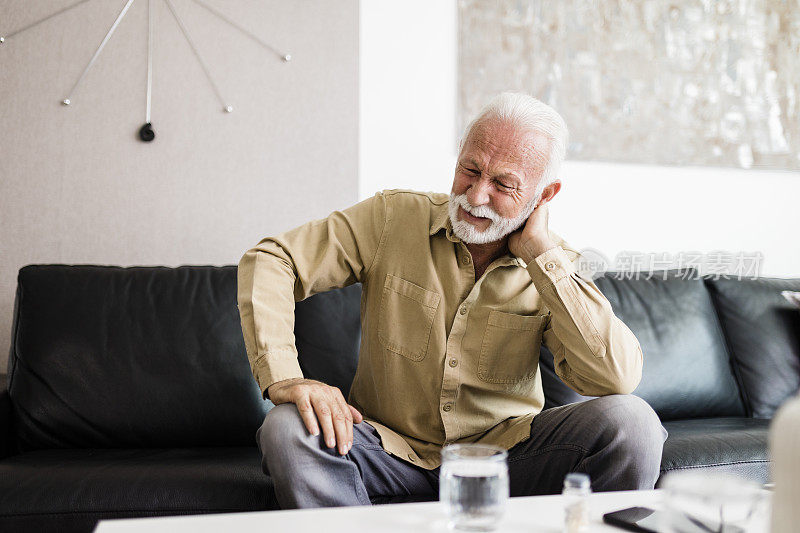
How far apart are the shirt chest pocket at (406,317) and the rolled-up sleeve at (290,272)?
10 centimetres

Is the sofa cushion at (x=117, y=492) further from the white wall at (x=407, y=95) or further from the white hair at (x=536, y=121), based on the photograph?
the white wall at (x=407, y=95)

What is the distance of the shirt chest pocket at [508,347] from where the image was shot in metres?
1.50

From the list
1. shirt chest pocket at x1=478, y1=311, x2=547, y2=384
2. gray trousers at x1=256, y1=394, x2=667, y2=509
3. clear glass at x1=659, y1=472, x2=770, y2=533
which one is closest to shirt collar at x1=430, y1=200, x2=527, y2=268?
shirt chest pocket at x1=478, y1=311, x2=547, y2=384

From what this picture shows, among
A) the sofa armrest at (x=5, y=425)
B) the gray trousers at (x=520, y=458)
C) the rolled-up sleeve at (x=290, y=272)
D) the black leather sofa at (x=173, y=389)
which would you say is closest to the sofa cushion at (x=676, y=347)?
the black leather sofa at (x=173, y=389)

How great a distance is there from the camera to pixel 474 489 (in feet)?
2.83

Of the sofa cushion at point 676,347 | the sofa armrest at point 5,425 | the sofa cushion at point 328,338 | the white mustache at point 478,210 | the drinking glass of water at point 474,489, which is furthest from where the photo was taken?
the sofa cushion at point 676,347

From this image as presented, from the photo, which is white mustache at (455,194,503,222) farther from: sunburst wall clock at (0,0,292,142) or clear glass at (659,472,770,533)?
sunburst wall clock at (0,0,292,142)

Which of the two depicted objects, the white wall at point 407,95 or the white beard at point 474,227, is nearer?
the white beard at point 474,227

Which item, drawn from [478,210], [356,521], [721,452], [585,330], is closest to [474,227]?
[478,210]

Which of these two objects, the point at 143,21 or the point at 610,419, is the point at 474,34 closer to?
the point at 143,21

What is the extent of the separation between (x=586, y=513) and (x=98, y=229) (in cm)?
186

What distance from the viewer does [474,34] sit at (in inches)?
99.4

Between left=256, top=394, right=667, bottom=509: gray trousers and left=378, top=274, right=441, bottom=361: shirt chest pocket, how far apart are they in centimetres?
19

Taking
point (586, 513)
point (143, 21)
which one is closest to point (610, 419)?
point (586, 513)
